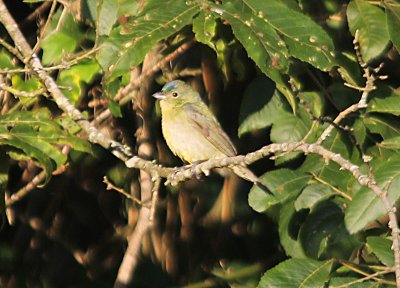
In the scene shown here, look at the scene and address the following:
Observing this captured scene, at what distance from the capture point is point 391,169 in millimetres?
3936

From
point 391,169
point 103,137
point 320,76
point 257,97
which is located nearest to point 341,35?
point 320,76

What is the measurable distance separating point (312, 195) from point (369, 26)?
2.94 ft

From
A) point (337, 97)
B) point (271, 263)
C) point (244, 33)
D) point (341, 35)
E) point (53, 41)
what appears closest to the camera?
point (244, 33)

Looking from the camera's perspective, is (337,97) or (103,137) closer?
(103,137)

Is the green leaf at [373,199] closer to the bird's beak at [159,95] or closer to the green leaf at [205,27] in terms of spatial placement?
the green leaf at [205,27]

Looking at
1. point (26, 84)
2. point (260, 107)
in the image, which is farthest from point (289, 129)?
point (26, 84)

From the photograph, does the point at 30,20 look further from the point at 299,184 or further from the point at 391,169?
the point at 391,169

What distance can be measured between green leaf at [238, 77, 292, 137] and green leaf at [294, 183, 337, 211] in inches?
20.5

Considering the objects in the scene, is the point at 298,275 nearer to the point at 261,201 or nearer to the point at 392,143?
the point at 261,201

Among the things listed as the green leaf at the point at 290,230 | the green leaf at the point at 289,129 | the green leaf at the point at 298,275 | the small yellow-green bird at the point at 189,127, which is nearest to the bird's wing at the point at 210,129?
the small yellow-green bird at the point at 189,127

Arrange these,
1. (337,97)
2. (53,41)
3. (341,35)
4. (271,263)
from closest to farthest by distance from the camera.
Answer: (53,41), (337,97), (341,35), (271,263)

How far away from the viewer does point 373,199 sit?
394 centimetres

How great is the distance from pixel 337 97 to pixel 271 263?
197cm

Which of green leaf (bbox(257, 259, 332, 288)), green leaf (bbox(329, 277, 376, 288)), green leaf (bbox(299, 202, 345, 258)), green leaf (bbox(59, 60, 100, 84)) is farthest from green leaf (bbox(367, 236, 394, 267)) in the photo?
green leaf (bbox(59, 60, 100, 84))
